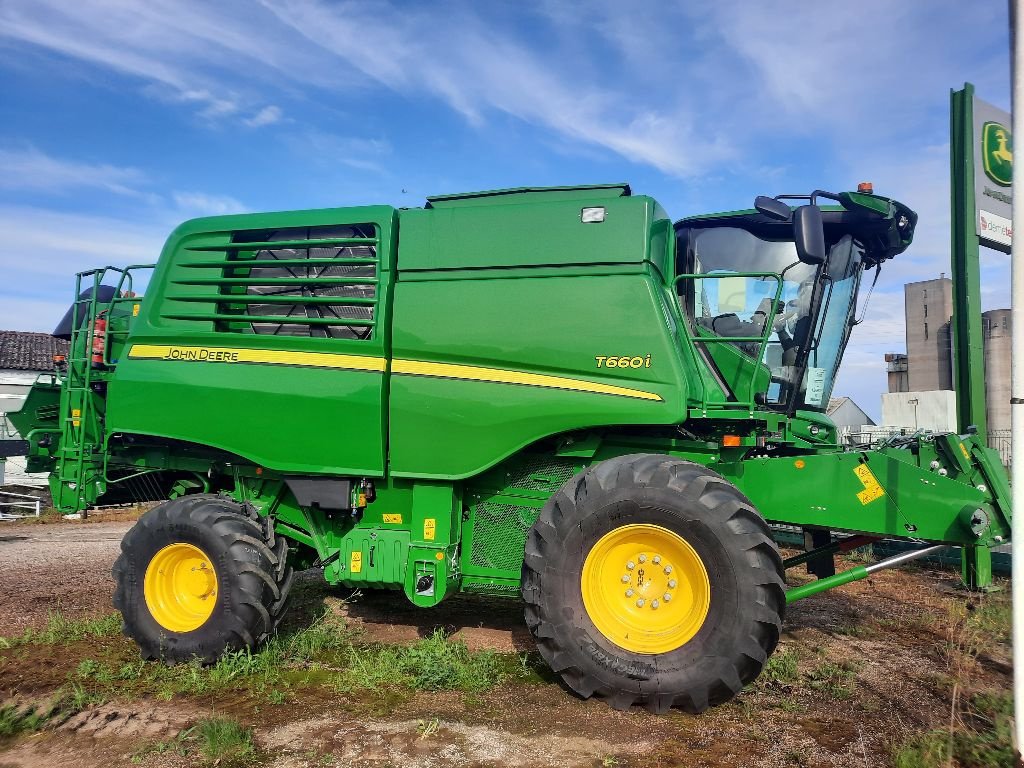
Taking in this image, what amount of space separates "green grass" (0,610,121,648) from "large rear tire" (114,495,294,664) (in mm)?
811

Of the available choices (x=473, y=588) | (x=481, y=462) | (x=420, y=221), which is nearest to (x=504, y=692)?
(x=473, y=588)

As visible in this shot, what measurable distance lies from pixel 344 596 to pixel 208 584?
84.1 inches

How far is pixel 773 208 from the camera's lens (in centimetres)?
509

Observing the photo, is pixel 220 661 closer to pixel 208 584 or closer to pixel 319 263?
pixel 208 584

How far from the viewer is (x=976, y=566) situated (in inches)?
211

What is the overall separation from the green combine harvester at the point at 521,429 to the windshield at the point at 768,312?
0.02m

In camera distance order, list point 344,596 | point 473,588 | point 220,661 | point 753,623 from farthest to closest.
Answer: point 344,596 < point 473,588 < point 220,661 < point 753,623

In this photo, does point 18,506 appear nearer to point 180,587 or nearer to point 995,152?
point 180,587

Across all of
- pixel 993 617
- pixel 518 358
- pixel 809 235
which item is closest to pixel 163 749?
pixel 518 358

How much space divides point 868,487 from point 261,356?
14.0 feet

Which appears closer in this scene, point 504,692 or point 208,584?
point 504,692

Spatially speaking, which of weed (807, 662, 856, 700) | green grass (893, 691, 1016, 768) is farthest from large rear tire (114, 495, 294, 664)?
green grass (893, 691, 1016, 768)

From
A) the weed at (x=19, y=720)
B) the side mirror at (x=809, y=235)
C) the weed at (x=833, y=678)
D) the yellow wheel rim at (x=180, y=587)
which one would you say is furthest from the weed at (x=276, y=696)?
the side mirror at (x=809, y=235)

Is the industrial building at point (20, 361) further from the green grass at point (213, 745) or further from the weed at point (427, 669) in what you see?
the green grass at point (213, 745)
